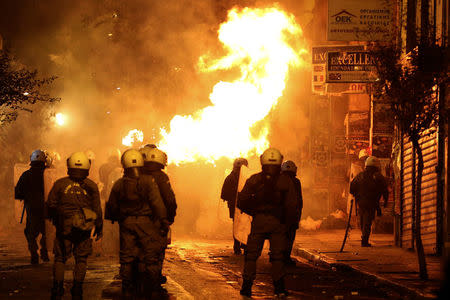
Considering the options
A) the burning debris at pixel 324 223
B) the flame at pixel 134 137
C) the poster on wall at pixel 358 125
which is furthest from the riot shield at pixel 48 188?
the flame at pixel 134 137

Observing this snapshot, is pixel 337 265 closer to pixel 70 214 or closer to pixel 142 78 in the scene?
pixel 70 214

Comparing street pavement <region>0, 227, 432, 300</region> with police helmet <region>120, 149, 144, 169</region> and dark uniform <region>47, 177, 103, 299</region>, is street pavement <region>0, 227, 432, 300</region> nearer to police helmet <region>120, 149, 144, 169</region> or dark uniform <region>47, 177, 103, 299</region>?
dark uniform <region>47, 177, 103, 299</region>

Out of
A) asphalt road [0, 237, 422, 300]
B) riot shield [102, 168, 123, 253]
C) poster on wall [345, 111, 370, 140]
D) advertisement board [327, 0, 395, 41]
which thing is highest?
advertisement board [327, 0, 395, 41]

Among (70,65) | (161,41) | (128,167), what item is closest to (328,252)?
(128,167)

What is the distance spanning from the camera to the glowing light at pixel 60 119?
121ft

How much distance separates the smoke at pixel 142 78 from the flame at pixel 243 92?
2.85 feet

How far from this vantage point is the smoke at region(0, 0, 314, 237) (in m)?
27.5

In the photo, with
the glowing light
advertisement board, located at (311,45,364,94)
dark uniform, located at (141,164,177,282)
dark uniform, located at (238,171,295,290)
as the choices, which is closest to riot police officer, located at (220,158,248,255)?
dark uniform, located at (141,164,177,282)

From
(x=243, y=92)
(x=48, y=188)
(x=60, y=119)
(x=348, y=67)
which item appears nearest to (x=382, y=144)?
(x=348, y=67)

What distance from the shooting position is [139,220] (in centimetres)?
850

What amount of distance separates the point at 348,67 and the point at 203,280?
7.21 m

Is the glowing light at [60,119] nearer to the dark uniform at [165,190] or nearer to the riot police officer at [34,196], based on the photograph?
the riot police officer at [34,196]

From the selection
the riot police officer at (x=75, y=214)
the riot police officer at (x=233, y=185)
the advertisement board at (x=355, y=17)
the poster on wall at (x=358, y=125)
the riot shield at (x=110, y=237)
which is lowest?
the riot shield at (x=110, y=237)

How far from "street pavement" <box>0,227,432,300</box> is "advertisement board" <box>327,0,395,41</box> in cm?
489
